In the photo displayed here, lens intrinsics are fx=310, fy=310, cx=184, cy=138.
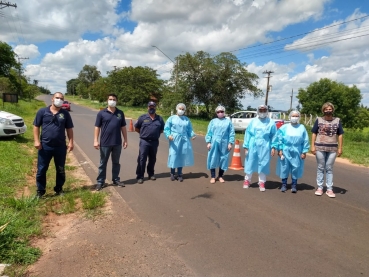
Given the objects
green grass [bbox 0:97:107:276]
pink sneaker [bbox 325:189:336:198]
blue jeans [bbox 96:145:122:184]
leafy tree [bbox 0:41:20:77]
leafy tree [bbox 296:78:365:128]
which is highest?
leafy tree [bbox 0:41:20:77]

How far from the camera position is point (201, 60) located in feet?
96.0

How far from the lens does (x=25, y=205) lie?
183 inches

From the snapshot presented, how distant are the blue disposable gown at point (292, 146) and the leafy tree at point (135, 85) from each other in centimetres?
4774

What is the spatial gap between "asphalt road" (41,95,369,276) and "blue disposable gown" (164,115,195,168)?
439 millimetres

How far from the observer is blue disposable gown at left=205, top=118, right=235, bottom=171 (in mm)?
6602

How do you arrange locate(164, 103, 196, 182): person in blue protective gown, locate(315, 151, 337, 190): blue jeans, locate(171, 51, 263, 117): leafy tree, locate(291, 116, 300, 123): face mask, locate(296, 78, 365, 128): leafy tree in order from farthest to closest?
locate(296, 78, 365, 128): leafy tree → locate(171, 51, 263, 117): leafy tree → locate(164, 103, 196, 182): person in blue protective gown → locate(291, 116, 300, 123): face mask → locate(315, 151, 337, 190): blue jeans

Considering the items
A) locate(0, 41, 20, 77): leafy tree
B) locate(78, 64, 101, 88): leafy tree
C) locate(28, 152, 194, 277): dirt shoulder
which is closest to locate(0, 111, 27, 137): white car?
locate(28, 152, 194, 277): dirt shoulder

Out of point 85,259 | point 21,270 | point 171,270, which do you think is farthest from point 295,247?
point 21,270

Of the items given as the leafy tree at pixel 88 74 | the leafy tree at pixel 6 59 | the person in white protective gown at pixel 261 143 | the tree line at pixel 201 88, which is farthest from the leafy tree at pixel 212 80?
the leafy tree at pixel 88 74

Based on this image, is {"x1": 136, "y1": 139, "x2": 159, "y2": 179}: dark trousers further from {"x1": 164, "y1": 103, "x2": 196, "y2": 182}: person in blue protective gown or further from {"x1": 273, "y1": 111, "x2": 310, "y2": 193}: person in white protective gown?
{"x1": 273, "y1": 111, "x2": 310, "y2": 193}: person in white protective gown

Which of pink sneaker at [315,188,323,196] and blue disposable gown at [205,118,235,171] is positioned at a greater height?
blue disposable gown at [205,118,235,171]

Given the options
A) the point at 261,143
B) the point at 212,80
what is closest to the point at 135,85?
the point at 212,80

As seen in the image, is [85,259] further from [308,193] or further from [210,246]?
[308,193]

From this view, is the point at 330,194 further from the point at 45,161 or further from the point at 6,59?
the point at 6,59
